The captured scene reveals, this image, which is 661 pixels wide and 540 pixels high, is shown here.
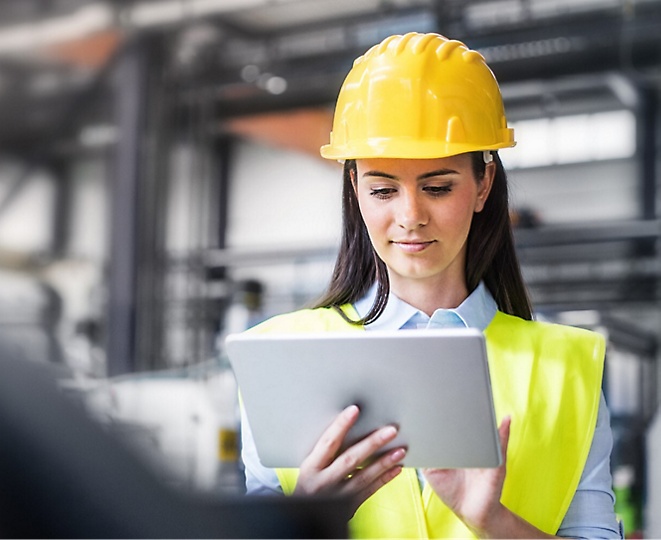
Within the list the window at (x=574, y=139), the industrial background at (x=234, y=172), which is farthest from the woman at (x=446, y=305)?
the window at (x=574, y=139)

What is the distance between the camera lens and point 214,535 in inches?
21.2

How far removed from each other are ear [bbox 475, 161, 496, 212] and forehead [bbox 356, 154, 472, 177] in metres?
0.07

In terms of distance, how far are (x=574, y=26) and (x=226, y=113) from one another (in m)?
3.24

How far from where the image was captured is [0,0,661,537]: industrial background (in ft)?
21.8

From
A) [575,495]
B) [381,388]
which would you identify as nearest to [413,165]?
[381,388]

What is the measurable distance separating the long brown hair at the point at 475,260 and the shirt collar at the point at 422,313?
0.05 ft

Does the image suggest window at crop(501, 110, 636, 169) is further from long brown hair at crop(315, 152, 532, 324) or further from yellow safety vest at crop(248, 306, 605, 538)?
yellow safety vest at crop(248, 306, 605, 538)

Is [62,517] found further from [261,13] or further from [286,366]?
[261,13]

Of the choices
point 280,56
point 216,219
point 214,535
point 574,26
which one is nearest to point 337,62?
point 280,56

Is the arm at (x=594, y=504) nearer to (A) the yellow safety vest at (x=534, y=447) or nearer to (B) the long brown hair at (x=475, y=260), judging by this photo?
(A) the yellow safety vest at (x=534, y=447)

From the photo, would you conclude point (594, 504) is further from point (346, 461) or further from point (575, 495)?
point (346, 461)

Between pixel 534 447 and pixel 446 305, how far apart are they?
11.0 inches

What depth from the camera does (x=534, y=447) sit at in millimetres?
1384

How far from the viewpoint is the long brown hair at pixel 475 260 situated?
1.58 metres
